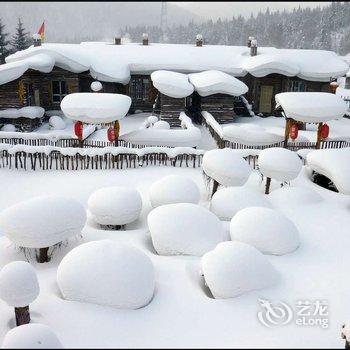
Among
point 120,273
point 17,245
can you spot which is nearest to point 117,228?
point 17,245

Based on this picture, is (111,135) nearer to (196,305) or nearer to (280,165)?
(280,165)

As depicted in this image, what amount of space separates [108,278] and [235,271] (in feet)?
7.64

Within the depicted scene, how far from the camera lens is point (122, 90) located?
26.6m

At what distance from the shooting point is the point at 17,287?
6.14 metres

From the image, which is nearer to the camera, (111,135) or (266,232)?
(266,232)

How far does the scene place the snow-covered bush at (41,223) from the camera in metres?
8.09

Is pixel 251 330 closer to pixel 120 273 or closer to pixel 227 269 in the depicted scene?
pixel 227 269

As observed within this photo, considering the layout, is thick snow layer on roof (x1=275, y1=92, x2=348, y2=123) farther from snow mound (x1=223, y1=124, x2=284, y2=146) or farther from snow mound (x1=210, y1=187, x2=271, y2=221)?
snow mound (x1=210, y1=187, x2=271, y2=221)

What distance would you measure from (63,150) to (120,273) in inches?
337

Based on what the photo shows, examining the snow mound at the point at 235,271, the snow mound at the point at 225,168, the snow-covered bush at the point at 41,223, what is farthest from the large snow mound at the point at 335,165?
the snow-covered bush at the point at 41,223

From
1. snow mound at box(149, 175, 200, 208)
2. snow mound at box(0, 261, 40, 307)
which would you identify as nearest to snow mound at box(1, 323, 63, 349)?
snow mound at box(0, 261, 40, 307)

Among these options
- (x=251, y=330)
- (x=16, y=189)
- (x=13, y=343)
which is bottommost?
(x=16, y=189)

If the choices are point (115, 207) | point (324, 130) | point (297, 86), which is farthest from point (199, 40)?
point (115, 207)

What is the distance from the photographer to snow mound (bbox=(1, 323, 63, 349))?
5004mm
